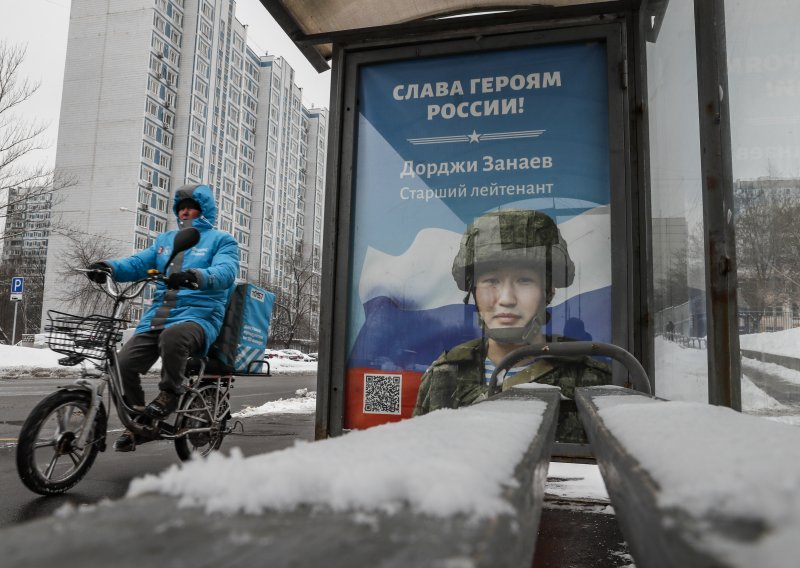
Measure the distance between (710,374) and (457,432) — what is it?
2063 mm

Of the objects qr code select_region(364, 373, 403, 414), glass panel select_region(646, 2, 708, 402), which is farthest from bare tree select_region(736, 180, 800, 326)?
qr code select_region(364, 373, 403, 414)

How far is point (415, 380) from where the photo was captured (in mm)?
4203

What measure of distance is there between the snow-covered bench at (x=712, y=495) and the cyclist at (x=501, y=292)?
3332 mm

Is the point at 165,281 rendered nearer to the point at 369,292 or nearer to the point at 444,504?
the point at 369,292

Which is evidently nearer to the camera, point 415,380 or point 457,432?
point 457,432

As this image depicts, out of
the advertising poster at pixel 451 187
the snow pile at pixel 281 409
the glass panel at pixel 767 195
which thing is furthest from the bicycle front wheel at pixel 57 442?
the snow pile at pixel 281 409

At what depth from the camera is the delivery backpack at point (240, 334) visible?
16.1 feet

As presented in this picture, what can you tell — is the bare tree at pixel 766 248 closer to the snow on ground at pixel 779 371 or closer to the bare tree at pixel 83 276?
the snow on ground at pixel 779 371

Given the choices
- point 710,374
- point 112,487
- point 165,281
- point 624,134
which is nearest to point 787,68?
point 710,374

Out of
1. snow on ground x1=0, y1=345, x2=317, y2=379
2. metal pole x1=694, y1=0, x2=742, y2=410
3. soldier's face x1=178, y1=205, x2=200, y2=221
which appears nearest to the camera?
metal pole x1=694, y1=0, x2=742, y2=410

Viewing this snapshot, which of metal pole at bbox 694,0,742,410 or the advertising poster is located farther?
the advertising poster

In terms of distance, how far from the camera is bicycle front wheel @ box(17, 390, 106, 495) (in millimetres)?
3686

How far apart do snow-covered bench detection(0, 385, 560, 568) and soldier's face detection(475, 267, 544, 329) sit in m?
3.49

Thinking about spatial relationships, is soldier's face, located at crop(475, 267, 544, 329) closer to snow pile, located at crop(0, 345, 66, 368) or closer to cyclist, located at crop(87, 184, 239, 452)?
cyclist, located at crop(87, 184, 239, 452)
